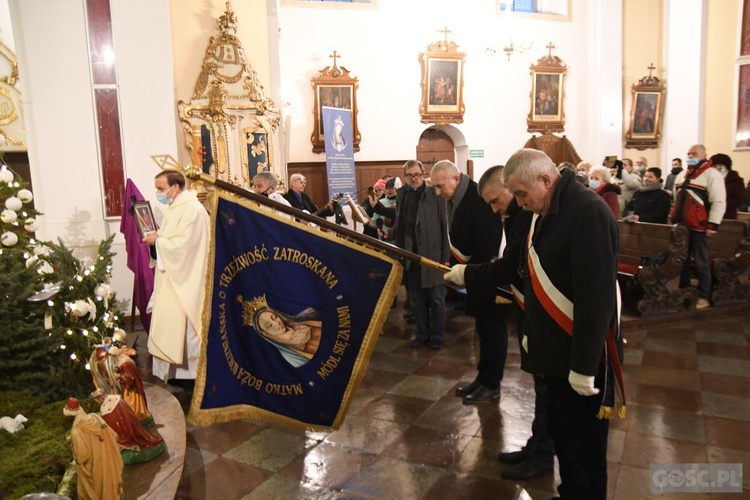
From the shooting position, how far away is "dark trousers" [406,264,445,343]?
5.12 m

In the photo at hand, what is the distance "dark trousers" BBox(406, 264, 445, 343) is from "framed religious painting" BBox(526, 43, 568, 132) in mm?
9473

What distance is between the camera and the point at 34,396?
11.1 ft

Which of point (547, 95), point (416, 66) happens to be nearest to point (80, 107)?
point (416, 66)

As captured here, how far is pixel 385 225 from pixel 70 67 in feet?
13.5

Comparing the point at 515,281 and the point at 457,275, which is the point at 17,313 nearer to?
the point at 457,275

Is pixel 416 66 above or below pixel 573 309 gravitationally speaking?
above

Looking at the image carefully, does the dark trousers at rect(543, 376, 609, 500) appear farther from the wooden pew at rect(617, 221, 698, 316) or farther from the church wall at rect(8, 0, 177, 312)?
the church wall at rect(8, 0, 177, 312)

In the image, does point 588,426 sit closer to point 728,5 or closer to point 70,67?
point 70,67

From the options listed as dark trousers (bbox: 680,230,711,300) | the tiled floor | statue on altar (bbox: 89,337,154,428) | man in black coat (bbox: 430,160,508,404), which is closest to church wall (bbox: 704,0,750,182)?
dark trousers (bbox: 680,230,711,300)

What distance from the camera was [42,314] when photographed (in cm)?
359

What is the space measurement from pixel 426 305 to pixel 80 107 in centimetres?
437

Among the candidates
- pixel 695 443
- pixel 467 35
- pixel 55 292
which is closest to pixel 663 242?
pixel 695 443

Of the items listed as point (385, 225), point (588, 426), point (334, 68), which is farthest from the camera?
point (334, 68)

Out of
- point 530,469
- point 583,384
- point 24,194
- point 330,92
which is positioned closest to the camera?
point 583,384
